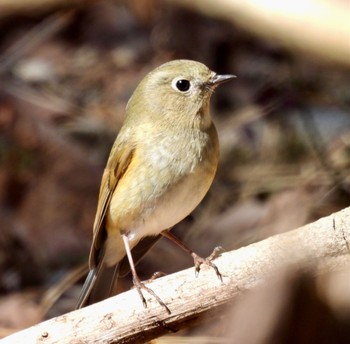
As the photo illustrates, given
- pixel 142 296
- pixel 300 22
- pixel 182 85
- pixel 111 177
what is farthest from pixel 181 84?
pixel 300 22

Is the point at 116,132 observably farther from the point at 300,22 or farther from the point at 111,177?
the point at 300,22

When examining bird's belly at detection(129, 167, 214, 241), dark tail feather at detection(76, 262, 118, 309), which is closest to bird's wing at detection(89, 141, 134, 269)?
dark tail feather at detection(76, 262, 118, 309)

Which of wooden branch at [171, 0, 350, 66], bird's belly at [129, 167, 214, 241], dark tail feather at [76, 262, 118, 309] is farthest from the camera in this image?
dark tail feather at [76, 262, 118, 309]

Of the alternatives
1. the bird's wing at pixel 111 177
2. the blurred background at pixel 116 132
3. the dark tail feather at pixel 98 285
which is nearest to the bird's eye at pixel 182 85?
the bird's wing at pixel 111 177

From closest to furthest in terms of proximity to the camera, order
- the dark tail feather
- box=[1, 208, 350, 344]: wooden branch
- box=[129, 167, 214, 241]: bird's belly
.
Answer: box=[1, 208, 350, 344]: wooden branch
box=[129, 167, 214, 241]: bird's belly
the dark tail feather

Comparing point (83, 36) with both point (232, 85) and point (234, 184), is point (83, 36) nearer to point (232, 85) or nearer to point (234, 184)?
point (232, 85)

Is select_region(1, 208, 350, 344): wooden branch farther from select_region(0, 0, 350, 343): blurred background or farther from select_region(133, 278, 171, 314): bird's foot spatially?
select_region(0, 0, 350, 343): blurred background
